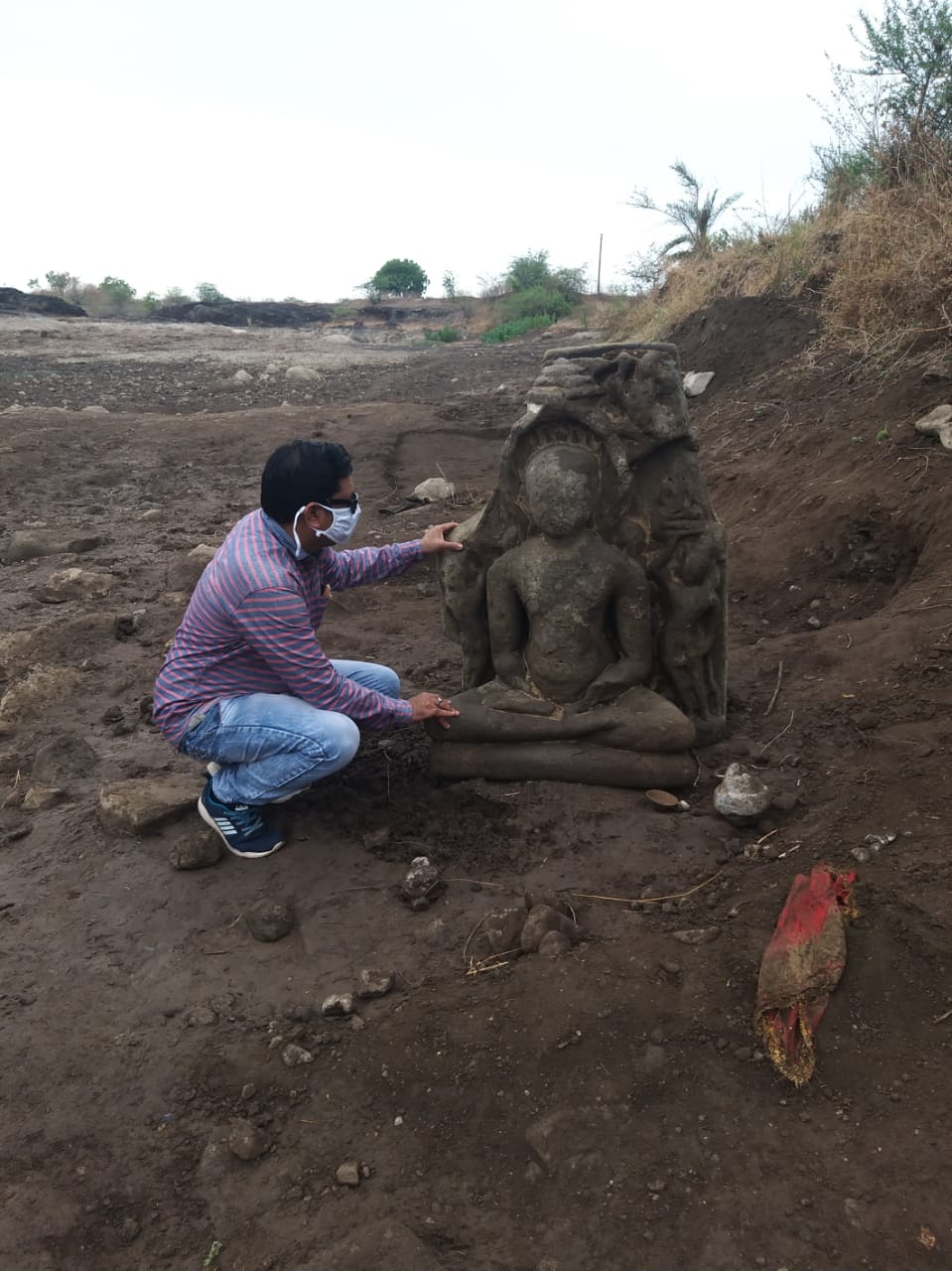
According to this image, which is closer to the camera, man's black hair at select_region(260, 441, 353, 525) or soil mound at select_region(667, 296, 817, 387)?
man's black hair at select_region(260, 441, 353, 525)

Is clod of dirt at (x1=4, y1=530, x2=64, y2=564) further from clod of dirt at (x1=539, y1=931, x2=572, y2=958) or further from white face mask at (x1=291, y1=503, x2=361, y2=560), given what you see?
clod of dirt at (x1=539, y1=931, x2=572, y2=958)

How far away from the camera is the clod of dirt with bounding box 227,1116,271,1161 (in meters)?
2.06

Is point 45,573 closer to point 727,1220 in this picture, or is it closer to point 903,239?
point 727,1220

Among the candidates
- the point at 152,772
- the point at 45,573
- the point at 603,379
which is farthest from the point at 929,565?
the point at 45,573

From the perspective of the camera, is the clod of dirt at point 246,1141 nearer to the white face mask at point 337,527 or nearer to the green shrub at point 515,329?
the white face mask at point 337,527

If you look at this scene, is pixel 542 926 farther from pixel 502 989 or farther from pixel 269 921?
pixel 269 921

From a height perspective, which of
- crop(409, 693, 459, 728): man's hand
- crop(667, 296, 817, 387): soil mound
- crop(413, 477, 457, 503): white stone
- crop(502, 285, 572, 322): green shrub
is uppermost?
crop(502, 285, 572, 322): green shrub

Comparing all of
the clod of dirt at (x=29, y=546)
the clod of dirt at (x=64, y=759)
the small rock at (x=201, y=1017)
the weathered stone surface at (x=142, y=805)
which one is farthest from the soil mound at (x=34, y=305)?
the small rock at (x=201, y=1017)

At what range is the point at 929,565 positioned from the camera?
171 inches

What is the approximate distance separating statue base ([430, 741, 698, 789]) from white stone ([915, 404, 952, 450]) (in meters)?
2.77

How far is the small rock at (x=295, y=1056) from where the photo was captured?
2303 mm

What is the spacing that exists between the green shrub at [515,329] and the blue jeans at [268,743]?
19.0 meters

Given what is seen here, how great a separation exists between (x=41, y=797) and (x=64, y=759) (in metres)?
0.26

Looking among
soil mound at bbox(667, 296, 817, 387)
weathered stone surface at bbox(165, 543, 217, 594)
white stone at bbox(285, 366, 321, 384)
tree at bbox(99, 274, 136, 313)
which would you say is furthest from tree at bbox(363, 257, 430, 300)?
weathered stone surface at bbox(165, 543, 217, 594)
